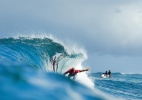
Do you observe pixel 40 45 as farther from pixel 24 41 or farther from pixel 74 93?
pixel 74 93

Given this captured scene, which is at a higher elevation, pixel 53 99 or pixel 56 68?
pixel 56 68

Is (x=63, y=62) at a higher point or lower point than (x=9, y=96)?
higher

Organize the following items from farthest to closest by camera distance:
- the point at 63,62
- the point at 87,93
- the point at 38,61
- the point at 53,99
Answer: the point at 63,62, the point at 38,61, the point at 87,93, the point at 53,99

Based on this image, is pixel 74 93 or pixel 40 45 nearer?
pixel 74 93

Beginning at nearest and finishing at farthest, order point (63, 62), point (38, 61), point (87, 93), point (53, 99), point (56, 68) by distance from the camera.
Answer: point (53, 99) → point (87, 93) → point (38, 61) → point (56, 68) → point (63, 62)

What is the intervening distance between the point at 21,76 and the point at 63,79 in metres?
0.52

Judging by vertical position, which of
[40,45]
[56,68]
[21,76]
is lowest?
[21,76]

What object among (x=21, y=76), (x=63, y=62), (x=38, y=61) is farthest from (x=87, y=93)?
(x=63, y=62)

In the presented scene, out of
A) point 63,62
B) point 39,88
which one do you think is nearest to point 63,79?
point 39,88

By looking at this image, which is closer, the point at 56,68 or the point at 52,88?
the point at 52,88

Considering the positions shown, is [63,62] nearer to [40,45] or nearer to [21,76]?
[40,45]

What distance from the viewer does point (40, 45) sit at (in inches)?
947

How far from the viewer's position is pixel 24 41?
24203 millimetres

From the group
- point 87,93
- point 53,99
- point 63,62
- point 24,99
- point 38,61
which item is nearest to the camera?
point 24,99
